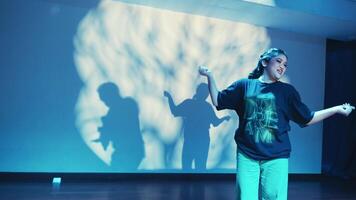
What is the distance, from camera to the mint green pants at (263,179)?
1.69 m

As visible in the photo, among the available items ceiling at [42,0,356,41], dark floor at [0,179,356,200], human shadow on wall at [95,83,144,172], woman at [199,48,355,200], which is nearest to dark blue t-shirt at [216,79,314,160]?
woman at [199,48,355,200]

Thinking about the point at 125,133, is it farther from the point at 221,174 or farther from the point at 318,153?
the point at 318,153

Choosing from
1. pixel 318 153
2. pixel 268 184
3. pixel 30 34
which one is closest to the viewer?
pixel 268 184

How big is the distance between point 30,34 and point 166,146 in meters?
1.77

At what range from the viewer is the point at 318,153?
15.5 feet

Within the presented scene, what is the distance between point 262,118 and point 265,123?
0.03 metres

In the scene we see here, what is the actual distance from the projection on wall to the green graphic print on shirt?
2.24m

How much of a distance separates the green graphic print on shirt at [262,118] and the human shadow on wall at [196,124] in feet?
7.48

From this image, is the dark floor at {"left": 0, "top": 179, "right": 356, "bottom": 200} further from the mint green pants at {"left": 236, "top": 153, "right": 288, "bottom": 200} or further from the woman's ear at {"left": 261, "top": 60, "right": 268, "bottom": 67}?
the woman's ear at {"left": 261, "top": 60, "right": 268, "bottom": 67}

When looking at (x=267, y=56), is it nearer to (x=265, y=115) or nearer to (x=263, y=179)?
(x=265, y=115)

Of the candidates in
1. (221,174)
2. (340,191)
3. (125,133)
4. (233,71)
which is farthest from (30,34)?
(340,191)

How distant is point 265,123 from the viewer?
5.69 feet

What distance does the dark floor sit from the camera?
295cm

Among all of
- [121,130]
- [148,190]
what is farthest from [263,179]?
[121,130]
